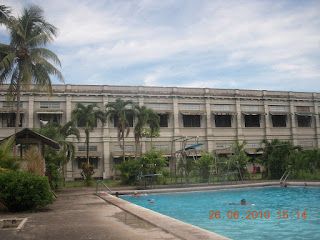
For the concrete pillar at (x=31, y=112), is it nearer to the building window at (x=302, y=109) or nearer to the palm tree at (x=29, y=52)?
the palm tree at (x=29, y=52)

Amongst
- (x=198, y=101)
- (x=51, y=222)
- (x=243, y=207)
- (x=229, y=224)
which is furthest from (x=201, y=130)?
(x=51, y=222)

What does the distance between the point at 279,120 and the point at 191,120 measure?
14.1m

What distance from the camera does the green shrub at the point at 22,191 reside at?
10484mm

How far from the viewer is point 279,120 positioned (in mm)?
49000

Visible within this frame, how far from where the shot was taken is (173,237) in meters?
6.43

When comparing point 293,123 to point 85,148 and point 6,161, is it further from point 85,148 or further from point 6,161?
point 6,161

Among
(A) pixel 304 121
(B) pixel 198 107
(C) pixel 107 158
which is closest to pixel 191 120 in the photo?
(B) pixel 198 107

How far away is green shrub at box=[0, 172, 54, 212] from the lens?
34.4 feet

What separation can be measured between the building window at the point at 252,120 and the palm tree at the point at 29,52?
107 feet

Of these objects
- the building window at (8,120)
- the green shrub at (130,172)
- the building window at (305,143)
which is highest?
the building window at (8,120)

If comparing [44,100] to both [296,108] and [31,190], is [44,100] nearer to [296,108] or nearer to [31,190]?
[31,190]

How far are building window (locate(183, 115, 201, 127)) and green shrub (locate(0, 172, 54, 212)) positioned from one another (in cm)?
3470

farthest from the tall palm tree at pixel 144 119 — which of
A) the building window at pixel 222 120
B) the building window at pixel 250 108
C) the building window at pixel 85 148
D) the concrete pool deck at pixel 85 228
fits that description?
the concrete pool deck at pixel 85 228

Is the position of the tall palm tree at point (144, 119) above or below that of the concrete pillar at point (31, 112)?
below
